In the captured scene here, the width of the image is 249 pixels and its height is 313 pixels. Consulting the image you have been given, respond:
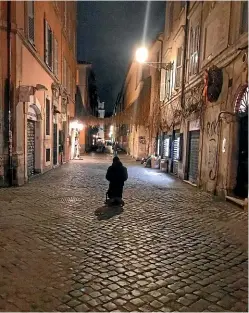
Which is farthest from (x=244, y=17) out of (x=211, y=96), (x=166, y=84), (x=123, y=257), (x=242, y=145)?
(x=166, y=84)

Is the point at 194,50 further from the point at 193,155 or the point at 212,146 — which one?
the point at 212,146

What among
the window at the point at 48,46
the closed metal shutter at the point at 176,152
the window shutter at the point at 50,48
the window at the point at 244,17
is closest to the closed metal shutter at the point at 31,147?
the window at the point at 48,46

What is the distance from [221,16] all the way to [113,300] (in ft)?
31.5

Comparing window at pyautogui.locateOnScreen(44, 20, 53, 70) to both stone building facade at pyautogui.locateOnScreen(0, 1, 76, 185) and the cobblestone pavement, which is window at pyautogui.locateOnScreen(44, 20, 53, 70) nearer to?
stone building facade at pyautogui.locateOnScreen(0, 1, 76, 185)

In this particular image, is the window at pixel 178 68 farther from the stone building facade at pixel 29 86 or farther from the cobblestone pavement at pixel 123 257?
the cobblestone pavement at pixel 123 257

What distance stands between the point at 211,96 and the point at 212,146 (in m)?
1.74

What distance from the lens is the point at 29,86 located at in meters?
9.75

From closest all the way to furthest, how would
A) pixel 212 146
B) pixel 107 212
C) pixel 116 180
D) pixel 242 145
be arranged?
pixel 107 212, pixel 116 180, pixel 242 145, pixel 212 146

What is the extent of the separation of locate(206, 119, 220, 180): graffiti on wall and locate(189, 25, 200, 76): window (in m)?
3.31

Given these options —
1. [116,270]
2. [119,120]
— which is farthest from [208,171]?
[119,120]

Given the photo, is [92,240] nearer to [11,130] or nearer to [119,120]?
[11,130]

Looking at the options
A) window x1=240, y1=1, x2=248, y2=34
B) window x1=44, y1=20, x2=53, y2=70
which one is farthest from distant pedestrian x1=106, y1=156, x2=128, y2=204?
window x1=44, y1=20, x2=53, y2=70

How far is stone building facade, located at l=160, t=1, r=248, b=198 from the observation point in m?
8.38

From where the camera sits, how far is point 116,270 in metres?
3.77
